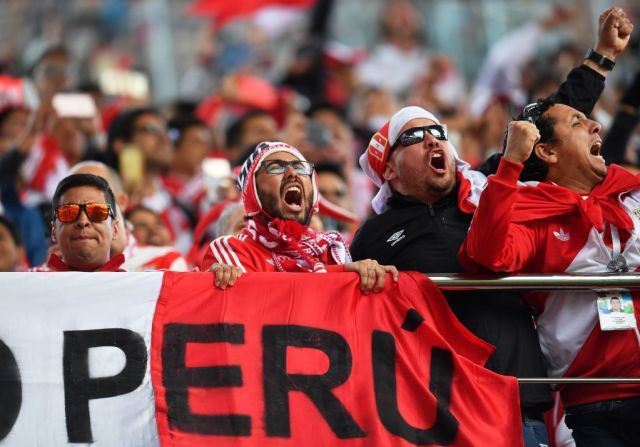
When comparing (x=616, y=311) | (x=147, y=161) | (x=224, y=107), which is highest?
(x=224, y=107)

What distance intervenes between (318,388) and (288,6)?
1089cm

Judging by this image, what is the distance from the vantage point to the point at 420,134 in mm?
6184

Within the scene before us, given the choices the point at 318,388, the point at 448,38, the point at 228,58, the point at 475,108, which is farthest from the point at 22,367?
the point at 448,38

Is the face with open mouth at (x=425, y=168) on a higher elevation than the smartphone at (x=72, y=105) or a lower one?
lower

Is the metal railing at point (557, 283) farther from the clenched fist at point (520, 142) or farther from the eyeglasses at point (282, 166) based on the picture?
the eyeglasses at point (282, 166)

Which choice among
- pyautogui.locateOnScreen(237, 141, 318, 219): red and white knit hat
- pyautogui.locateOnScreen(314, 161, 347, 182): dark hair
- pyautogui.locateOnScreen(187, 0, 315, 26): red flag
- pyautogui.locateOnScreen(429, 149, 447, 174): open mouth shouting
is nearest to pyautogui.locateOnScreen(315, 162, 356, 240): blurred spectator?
pyautogui.locateOnScreen(314, 161, 347, 182): dark hair

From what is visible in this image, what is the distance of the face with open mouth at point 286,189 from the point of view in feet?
19.7

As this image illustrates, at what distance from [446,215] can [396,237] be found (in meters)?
0.26

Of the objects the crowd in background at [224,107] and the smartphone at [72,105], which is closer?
the crowd in background at [224,107]

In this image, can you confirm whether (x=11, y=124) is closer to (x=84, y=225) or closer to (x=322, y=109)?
(x=322, y=109)

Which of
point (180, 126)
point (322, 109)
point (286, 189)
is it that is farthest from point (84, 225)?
point (322, 109)

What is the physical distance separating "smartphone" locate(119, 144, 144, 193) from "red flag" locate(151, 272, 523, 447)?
4110mm

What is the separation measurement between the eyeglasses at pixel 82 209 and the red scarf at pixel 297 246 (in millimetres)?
714

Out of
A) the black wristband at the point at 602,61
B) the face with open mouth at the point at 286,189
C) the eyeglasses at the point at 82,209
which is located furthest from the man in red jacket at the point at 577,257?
the eyeglasses at the point at 82,209
